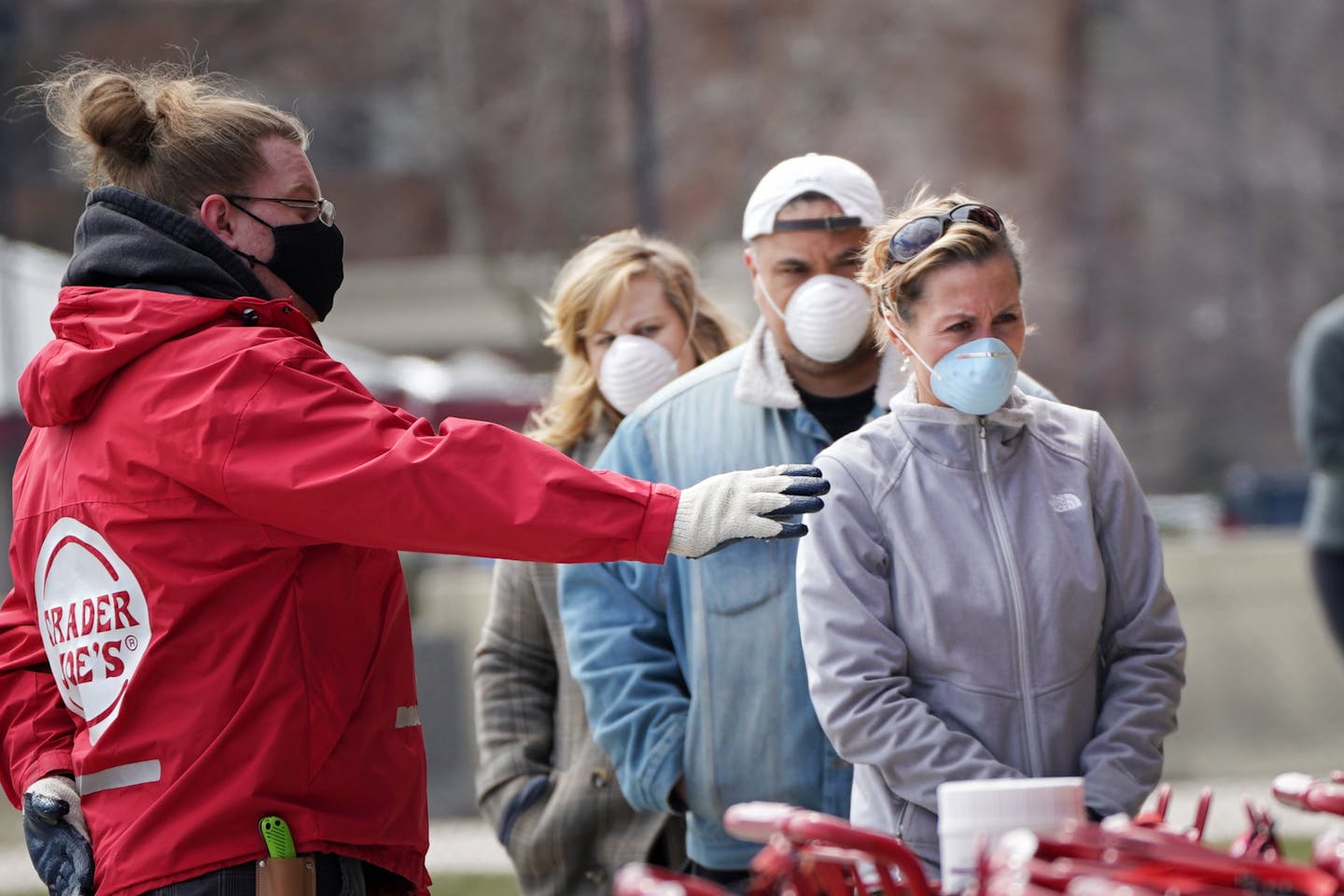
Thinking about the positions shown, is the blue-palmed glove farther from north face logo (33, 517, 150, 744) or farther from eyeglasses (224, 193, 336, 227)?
eyeglasses (224, 193, 336, 227)

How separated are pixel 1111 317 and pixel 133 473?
27729 millimetres

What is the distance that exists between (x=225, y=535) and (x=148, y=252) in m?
0.50

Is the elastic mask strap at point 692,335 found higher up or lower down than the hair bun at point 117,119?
lower down

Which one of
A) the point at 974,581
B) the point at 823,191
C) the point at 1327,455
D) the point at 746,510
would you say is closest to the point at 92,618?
the point at 746,510

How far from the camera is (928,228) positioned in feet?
10.3

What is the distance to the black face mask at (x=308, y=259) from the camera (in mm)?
3121

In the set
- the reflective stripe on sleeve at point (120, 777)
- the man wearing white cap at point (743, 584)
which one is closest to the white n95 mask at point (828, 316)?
the man wearing white cap at point (743, 584)

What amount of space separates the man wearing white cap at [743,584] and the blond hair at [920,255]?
13.3 inches

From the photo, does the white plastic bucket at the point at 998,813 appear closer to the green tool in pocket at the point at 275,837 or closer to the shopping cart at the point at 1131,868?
the shopping cart at the point at 1131,868

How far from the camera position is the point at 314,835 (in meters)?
2.84

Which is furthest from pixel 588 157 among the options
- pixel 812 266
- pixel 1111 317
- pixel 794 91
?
pixel 812 266

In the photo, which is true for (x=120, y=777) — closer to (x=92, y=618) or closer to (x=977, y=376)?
(x=92, y=618)

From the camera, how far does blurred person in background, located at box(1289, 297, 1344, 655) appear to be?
23.1ft

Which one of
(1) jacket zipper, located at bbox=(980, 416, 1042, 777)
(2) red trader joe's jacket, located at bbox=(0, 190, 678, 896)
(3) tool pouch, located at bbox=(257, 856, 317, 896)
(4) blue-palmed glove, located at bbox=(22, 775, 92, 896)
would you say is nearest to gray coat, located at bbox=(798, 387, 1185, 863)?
(1) jacket zipper, located at bbox=(980, 416, 1042, 777)
